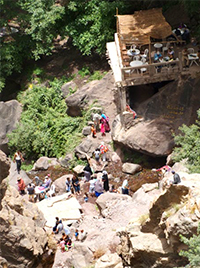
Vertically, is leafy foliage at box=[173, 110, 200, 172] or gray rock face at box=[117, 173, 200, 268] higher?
gray rock face at box=[117, 173, 200, 268]

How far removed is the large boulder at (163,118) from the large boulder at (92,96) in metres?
4.49

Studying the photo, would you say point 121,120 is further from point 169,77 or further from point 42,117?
point 42,117

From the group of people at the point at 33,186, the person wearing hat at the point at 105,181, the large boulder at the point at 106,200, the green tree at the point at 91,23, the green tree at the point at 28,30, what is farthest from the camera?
the green tree at the point at 28,30

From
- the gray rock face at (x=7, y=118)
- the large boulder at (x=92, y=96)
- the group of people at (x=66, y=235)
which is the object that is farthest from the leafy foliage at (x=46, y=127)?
the group of people at (x=66, y=235)

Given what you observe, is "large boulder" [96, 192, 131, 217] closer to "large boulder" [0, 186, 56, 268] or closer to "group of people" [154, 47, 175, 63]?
"large boulder" [0, 186, 56, 268]

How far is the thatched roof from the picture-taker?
30.1 meters

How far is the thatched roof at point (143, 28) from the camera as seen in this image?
30.1 meters

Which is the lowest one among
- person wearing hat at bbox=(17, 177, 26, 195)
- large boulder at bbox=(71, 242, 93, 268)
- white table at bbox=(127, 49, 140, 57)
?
person wearing hat at bbox=(17, 177, 26, 195)

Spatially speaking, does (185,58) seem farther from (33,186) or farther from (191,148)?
(33,186)

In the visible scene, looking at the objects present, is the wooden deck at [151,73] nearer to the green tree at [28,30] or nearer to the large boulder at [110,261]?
the green tree at [28,30]

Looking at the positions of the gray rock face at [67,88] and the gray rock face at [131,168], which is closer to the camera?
the gray rock face at [131,168]

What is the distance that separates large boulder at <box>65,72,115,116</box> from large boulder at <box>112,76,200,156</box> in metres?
4.49

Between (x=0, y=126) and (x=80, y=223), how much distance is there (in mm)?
13087

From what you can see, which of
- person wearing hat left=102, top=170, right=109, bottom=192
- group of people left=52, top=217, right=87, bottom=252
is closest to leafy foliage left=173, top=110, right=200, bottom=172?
person wearing hat left=102, top=170, right=109, bottom=192
